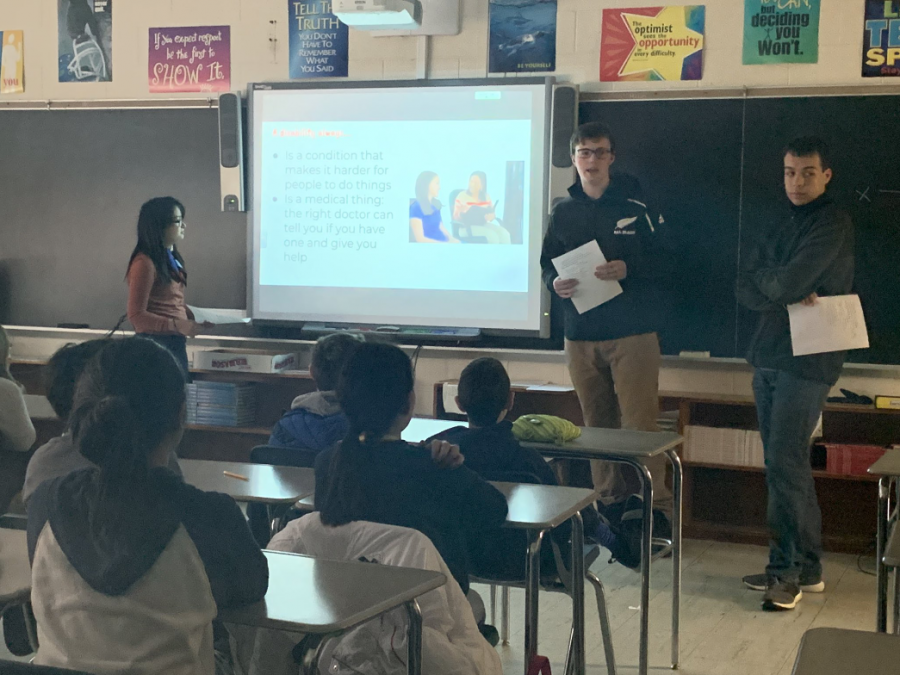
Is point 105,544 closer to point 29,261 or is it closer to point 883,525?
point 883,525

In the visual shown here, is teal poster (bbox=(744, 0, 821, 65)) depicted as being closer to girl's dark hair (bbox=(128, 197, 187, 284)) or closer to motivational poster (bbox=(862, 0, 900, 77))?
motivational poster (bbox=(862, 0, 900, 77))

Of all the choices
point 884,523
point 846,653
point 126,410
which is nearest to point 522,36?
point 884,523

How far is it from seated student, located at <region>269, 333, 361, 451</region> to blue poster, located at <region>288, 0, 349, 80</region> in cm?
278

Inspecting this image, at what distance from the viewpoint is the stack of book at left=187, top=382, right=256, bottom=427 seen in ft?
18.1

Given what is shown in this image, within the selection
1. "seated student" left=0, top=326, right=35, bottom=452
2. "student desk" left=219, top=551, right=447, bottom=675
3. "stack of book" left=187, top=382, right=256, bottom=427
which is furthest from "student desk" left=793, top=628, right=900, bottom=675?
"stack of book" left=187, top=382, right=256, bottom=427

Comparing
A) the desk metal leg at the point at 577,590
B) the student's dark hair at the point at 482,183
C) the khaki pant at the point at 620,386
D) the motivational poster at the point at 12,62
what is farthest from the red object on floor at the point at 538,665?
the motivational poster at the point at 12,62

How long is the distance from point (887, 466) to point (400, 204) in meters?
3.10

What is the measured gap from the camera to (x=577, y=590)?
256 centimetres

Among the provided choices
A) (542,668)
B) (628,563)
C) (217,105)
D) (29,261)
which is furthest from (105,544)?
(29,261)

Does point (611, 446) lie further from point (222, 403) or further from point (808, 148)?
point (222, 403)

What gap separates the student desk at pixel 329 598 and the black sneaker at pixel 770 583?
2.48m

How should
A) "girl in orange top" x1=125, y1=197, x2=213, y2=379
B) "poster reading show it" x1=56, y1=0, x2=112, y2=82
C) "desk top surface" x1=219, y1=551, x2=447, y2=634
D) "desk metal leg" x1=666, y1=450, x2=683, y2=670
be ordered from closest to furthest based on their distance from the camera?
"desk top surface" x1=219, y1=551, x2=447, y2=634 < "desk metal leg" x1=666, y1=450, x2=683, y2=670 < "girl in orange top" x1=125, y1=197, x2=213, y2=379 < "poster reading show it" x1=56, y1=0, x2=112, y2=82

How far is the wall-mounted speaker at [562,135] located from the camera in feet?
16.3

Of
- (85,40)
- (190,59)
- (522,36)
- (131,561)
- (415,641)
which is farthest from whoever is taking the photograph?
(85,40)
